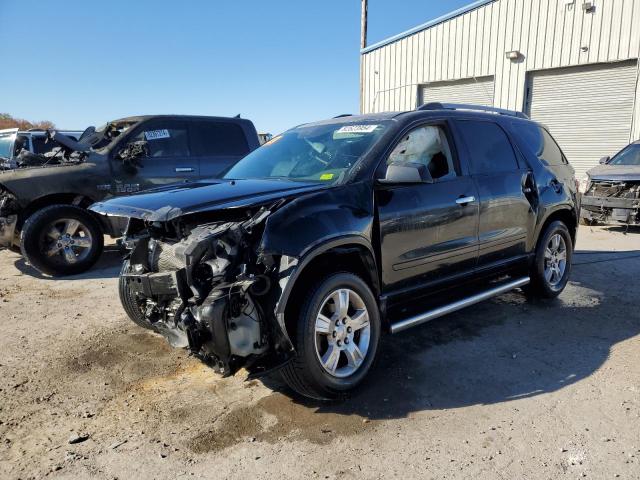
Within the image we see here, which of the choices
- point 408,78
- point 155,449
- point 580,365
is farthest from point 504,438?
point 408,78

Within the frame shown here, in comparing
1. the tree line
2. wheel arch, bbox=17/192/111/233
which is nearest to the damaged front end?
wheel arch, bbox=17/192/111/233

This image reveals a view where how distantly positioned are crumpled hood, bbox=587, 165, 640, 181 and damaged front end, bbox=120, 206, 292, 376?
892cm

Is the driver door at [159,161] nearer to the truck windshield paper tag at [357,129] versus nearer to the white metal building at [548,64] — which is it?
the truck windshield paper tag at [357,129]

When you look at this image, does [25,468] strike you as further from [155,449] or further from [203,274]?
[203,274]

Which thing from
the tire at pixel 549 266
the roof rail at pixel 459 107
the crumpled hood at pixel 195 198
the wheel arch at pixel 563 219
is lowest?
the tire at pixel 549 266

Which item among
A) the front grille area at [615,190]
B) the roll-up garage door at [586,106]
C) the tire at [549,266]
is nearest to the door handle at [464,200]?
the tire at [549,266]

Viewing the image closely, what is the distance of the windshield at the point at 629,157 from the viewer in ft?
34.4

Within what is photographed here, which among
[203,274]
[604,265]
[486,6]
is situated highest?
[486,6]

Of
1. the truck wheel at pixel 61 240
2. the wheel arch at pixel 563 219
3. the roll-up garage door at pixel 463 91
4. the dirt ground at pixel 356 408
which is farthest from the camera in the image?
the roll-up garage door at pixel 463 91

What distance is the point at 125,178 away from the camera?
287 inches

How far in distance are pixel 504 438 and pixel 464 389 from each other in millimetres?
600

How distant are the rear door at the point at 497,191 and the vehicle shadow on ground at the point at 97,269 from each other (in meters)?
4.45

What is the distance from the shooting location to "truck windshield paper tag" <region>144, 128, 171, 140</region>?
24.9 ft

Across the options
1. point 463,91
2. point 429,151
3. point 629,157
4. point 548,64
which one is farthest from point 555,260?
point 463,91
